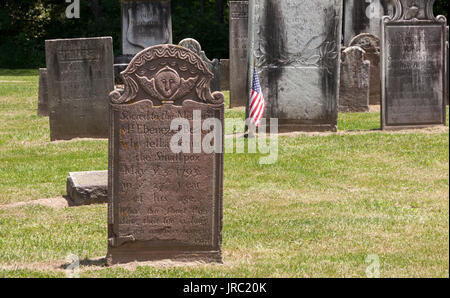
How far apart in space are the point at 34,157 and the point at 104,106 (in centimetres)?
184

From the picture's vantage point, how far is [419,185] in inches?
412

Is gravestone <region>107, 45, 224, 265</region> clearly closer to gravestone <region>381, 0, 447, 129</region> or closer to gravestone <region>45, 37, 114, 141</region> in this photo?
gravestone <region>45, 37, 114, 141</region>

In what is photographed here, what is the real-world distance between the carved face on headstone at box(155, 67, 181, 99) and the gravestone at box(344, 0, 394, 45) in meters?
16.2

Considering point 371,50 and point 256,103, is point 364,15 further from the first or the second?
point 256,103

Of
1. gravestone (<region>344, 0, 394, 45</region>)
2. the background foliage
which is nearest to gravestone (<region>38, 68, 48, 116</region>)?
gravestone (<region>344, 0, 394, 45</region>)

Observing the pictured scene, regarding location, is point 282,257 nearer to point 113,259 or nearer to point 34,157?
point 113,259

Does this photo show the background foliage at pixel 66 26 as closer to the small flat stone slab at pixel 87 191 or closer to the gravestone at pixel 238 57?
the gravestone at pixel 238 57

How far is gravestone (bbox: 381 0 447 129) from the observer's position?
48.3 feet

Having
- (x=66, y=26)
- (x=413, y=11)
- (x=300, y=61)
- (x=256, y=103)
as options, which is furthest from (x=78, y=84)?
(x=66, y=26)

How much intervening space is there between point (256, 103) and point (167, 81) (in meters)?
7.08

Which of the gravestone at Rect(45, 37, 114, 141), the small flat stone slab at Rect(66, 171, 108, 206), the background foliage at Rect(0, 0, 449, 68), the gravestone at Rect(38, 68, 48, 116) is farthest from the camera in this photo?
the background foliage at Rect(0, 0, 449, 68)

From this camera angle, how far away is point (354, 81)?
17641mm

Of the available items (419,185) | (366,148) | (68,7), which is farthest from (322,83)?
(68,7)

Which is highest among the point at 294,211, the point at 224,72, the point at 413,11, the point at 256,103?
the point at 413,11
